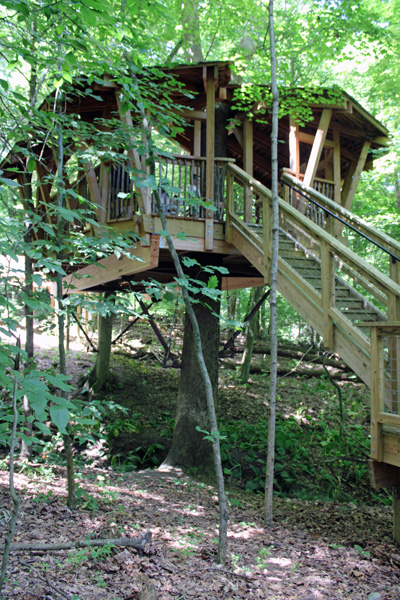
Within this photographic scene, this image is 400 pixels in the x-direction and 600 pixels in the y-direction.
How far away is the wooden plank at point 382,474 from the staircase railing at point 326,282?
0.89m

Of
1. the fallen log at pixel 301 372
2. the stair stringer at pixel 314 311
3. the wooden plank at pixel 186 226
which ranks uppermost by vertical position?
the wooden plank at pixel 186 226

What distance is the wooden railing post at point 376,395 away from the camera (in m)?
4.41

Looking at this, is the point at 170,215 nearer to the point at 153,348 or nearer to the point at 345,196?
the point at 345,196

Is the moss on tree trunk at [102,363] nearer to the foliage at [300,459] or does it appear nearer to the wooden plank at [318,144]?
the foliage at [300,459]

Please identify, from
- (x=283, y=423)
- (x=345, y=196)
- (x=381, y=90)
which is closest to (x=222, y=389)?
(x=283, y=423)

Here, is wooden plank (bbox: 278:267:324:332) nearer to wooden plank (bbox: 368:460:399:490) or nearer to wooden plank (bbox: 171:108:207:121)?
wooden plank (bbox: 368:460:399:490)

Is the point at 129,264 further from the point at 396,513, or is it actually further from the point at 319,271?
the point at 396,513

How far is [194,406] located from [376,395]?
401 centimetres

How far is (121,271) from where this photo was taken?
23.9 feet

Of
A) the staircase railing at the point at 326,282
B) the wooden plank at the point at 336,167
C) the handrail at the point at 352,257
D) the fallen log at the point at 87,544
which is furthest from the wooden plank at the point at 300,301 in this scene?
the wooden plank at the point at 336,167

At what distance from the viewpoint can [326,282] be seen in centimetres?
520

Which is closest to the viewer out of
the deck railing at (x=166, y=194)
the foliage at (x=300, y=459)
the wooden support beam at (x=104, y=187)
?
the deck railing at (x=166, y=194)

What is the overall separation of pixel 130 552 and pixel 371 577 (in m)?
2.20

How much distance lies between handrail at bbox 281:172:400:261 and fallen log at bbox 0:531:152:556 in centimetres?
463
